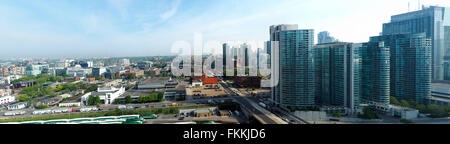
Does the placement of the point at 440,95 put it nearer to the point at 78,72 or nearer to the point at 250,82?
the point at 250,82

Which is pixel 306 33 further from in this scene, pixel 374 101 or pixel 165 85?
pixel 165 85

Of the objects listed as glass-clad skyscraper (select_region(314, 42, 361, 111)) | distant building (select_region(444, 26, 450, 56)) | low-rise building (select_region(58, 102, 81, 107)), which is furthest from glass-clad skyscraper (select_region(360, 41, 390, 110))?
low-rise building (select_region(58, 102, 81, 107))

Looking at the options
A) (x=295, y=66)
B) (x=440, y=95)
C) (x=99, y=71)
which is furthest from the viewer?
(x=99, y=71)

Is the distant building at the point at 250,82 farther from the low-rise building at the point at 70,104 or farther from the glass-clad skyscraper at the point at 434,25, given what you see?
the glass-clad skyscraper at the point at 434,25

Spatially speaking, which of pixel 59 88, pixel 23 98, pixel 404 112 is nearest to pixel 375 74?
pixel 404 112

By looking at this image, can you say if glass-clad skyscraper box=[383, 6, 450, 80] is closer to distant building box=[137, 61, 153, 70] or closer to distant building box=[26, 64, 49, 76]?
distant building box=[137, 61, 153, 70]
